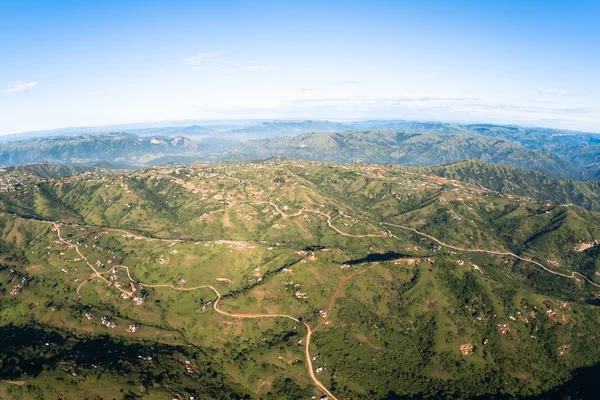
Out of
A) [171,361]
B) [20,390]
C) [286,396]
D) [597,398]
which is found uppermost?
[20,390]

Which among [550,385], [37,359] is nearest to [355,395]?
[550,385]

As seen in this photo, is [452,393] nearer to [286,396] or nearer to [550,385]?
[550,385]

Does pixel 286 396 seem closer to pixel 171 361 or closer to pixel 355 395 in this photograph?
pixel 355 395

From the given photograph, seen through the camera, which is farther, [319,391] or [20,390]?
[319,391]

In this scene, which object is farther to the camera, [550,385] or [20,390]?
[550,385]

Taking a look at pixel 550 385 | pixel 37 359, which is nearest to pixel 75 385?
pixel 37 359

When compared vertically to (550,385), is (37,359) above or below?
above

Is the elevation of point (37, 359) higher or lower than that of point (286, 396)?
higher

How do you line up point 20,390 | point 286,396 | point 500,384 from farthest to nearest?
point 500,384 < point 286,396 < point 20,390

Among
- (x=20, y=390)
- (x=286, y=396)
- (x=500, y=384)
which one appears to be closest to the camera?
(x=20, y=390)
